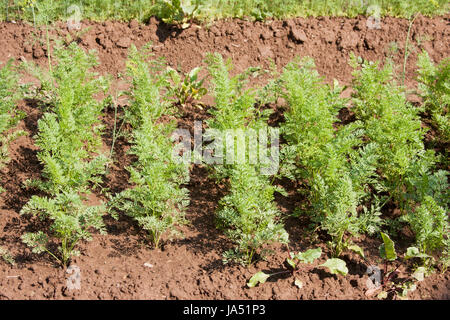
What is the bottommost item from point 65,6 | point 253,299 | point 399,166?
point 253,299

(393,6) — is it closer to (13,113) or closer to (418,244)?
(418,244)

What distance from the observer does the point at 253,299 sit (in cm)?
357

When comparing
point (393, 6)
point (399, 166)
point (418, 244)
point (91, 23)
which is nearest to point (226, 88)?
point (399, 166)

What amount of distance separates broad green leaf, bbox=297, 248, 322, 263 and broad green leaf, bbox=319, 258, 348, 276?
10cm

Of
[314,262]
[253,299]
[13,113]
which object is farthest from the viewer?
[13,113]

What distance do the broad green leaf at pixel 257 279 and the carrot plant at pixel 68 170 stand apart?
3.62ft

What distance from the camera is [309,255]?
3629 millimetres

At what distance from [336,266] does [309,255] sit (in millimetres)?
219

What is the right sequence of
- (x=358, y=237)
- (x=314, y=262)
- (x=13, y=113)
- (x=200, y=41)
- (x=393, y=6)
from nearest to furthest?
(x=314, y=262) → (x=358, y=237) → (x=13, y=113) → (x=200, y=41) → (x=393, y=6)

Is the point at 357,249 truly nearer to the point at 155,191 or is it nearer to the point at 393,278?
the point at 393,278

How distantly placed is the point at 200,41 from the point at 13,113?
2.41 meters

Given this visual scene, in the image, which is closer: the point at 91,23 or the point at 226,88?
the point at 226,88

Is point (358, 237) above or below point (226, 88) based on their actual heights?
below

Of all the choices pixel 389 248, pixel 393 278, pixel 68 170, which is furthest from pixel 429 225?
pixel 68 170
